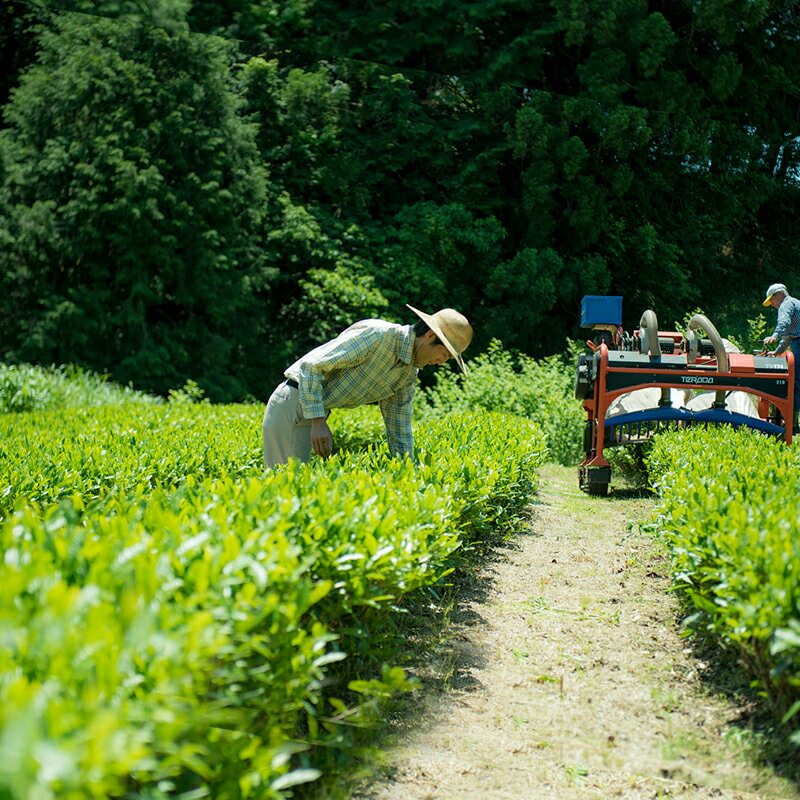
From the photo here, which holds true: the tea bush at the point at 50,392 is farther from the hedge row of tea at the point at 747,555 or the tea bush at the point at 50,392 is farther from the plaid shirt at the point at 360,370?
the hedge row of tea at the point at 747,555

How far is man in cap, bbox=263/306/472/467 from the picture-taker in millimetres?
5191

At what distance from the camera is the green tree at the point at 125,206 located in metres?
18.8

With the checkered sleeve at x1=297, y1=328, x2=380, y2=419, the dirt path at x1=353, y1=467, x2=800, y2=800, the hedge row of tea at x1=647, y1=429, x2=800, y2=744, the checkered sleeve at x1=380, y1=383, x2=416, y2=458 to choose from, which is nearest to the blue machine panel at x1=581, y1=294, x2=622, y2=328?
the hedge row of tea at x1=647, y1=429, x2=800, y2=744

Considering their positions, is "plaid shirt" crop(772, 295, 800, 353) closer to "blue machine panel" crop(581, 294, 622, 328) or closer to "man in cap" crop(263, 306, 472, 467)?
"blue machine panel" crop(581, 294, 622, 328)

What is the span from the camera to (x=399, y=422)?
581 cm

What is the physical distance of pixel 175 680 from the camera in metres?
1.95

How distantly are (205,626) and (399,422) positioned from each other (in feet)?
12.2

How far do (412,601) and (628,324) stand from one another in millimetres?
21135

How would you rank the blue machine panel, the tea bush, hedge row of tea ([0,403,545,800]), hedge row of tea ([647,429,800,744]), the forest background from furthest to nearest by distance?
1. the forest background
2. the tea bush
3. the blue machine panel
4. hedge row of tea ([647,429,800,744])
5. hedge row of tea ([0,403,545,800])

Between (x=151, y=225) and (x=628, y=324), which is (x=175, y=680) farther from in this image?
(x=628, y=324)

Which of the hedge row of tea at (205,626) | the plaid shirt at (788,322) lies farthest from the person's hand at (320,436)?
the plaid shirt at (788,322)

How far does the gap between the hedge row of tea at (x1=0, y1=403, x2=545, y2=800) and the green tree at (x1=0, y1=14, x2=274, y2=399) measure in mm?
14644

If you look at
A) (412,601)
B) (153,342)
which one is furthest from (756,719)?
(153,342)

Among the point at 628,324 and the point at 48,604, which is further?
the point at 628,324
